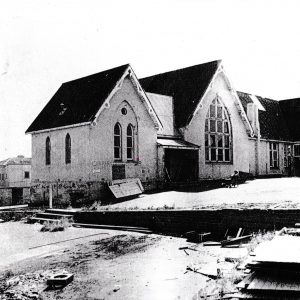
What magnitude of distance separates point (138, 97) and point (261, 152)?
1420 cm

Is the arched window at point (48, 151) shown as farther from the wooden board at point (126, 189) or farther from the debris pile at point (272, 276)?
the debris pile at point (272, 276)

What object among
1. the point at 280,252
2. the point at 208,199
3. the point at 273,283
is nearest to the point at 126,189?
the point at 208,199

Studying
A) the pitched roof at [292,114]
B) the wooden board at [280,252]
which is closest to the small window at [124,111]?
the wooden board at [280,252]

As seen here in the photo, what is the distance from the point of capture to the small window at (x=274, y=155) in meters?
35.9

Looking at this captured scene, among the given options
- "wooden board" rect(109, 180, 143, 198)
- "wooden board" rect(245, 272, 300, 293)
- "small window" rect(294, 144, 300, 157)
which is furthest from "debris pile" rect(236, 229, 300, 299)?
"small window" rect(294, 144, 300, 157)

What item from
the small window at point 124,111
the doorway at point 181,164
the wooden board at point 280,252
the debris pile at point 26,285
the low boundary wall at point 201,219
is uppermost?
the small window at point 124,111

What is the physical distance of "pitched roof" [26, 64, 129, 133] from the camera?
23812mm

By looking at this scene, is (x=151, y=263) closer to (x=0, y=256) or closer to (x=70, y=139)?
(x=0, y=256)

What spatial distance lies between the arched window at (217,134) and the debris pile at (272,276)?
912 inches

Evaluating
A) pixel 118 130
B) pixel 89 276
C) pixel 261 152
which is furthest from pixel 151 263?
pixel 261 152

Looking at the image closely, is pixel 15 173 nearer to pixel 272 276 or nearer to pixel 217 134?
pixel 217 134

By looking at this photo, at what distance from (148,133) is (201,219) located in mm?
12030

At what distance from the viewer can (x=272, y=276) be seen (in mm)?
6332

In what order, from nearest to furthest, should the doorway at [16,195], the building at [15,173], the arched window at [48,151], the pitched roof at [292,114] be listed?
1. the arched window at [48,151]
2. the pitched roof at [292,114]
3. the doorway at [16,195]
4. the building at [15,173]
